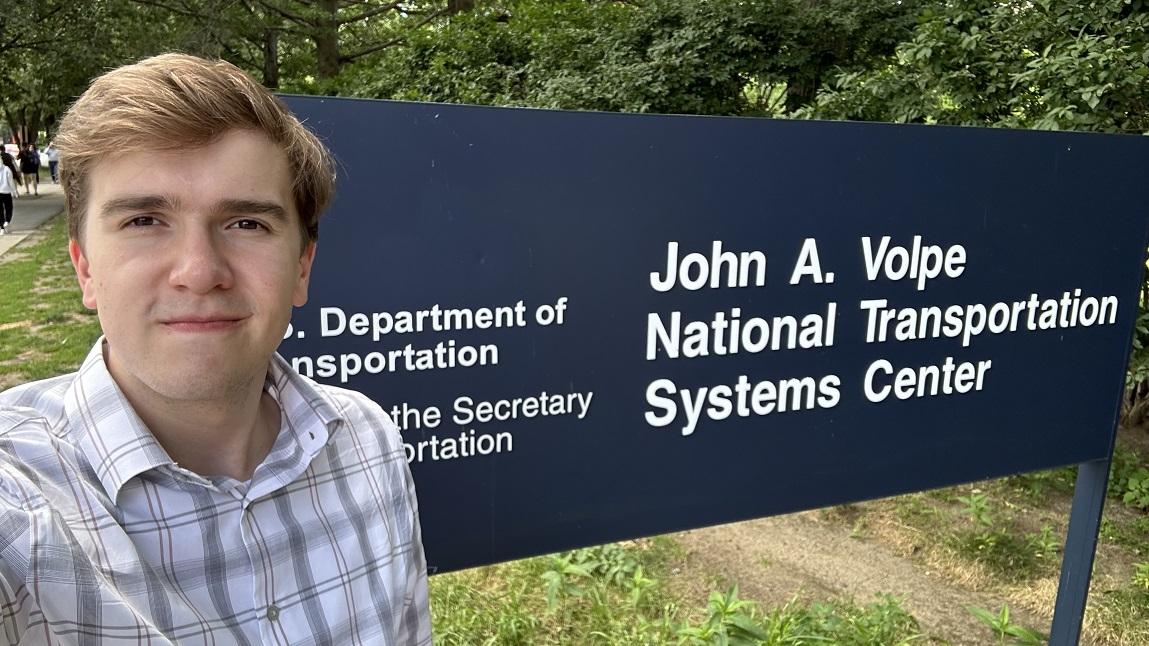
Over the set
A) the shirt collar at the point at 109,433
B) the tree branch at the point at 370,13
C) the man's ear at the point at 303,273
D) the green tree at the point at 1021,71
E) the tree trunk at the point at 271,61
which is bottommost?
the shirt collar at the point at 109,433

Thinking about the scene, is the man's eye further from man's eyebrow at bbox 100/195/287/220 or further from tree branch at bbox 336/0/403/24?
tree branch at bbox 336/0/403/24

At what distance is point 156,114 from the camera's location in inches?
42.7

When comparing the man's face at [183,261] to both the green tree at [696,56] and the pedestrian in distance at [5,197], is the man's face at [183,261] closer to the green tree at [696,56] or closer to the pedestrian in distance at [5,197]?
the green tree at [696,56]

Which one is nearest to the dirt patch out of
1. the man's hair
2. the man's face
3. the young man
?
the young man

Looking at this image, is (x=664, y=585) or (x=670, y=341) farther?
(x=664, y=585)

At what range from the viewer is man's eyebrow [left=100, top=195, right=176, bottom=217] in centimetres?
111

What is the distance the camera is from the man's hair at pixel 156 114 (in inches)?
42.9

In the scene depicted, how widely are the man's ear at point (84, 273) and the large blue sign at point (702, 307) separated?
57cm

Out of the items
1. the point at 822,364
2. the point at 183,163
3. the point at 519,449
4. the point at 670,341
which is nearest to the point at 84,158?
the point at 183,163

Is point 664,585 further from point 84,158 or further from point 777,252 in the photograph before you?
point 84,158

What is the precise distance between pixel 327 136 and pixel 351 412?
1.92 feet

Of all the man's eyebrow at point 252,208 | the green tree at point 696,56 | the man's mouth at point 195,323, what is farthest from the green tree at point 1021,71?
the man's mouth at point 195,323

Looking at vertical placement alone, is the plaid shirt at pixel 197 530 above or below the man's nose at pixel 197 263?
below

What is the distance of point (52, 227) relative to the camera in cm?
1400
